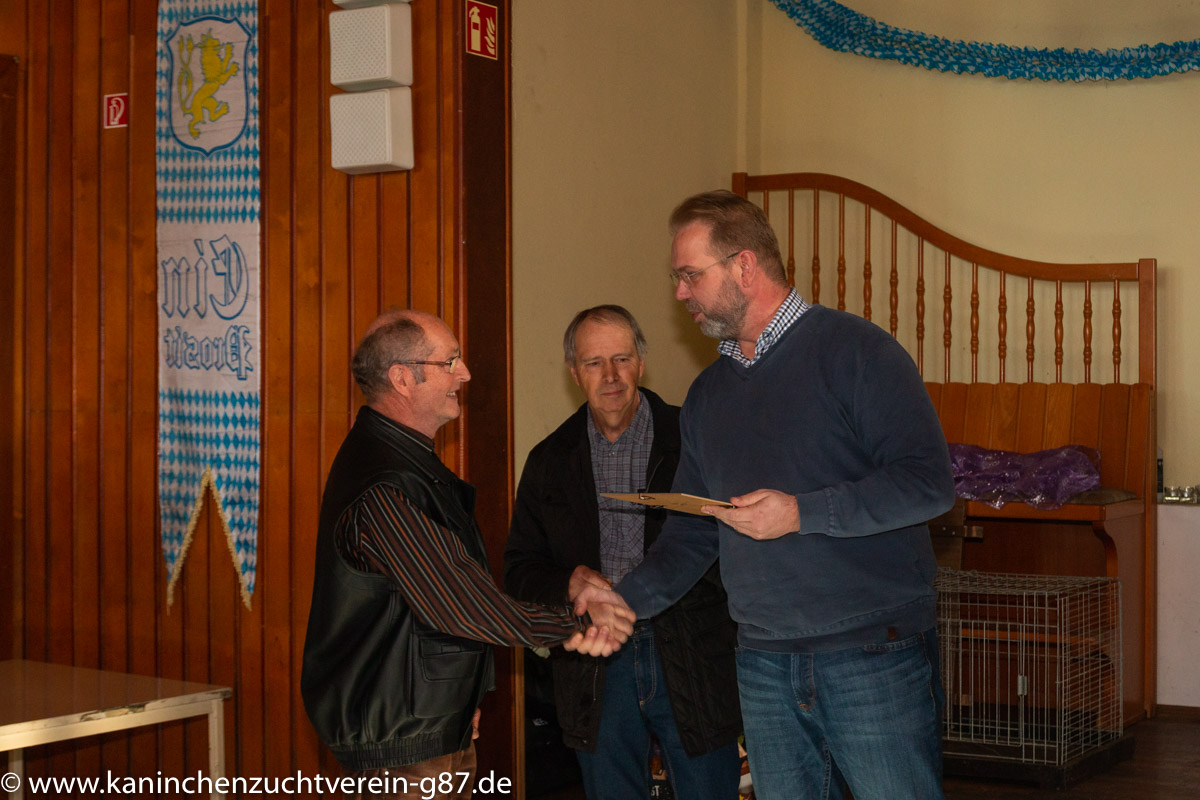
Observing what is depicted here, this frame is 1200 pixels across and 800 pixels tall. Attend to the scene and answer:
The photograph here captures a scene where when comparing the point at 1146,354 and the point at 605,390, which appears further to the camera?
the point at 1146,354

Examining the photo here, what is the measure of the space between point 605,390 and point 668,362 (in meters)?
2.35

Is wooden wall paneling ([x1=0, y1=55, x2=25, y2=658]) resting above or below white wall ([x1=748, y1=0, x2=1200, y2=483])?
below

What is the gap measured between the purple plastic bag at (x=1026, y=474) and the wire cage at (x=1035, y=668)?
1.15ft

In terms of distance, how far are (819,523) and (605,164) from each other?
10.1 feet

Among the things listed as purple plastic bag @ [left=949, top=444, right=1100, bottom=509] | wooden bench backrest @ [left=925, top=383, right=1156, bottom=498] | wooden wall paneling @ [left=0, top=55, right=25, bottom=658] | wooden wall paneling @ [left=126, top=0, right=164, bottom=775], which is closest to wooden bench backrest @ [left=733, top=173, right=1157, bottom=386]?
wooden bench backrest @ [left=925, top=383, right=1156, bottom=498]

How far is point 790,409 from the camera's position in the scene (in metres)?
2.58

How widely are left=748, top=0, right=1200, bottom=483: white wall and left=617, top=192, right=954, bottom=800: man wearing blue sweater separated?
4.13 meters

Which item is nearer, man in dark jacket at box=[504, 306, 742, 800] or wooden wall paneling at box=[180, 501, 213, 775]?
man in dark jacket at box=[504, 306, 742, 800]

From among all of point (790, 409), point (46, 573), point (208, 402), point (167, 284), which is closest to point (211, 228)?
point (167, 284)

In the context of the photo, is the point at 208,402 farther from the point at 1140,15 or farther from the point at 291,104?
the point at 1140,15

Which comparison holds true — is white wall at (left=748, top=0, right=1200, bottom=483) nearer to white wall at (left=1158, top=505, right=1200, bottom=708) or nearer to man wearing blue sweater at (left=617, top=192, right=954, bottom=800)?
white wall at (left=1158, top=505, right=1200, bottom=708)

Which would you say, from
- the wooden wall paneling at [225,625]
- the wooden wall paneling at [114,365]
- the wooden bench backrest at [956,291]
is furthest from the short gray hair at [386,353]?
the wooden bench backrest at [956,291]

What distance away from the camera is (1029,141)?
6.52 metres

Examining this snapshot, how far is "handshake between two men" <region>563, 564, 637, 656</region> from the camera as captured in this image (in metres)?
2.96
